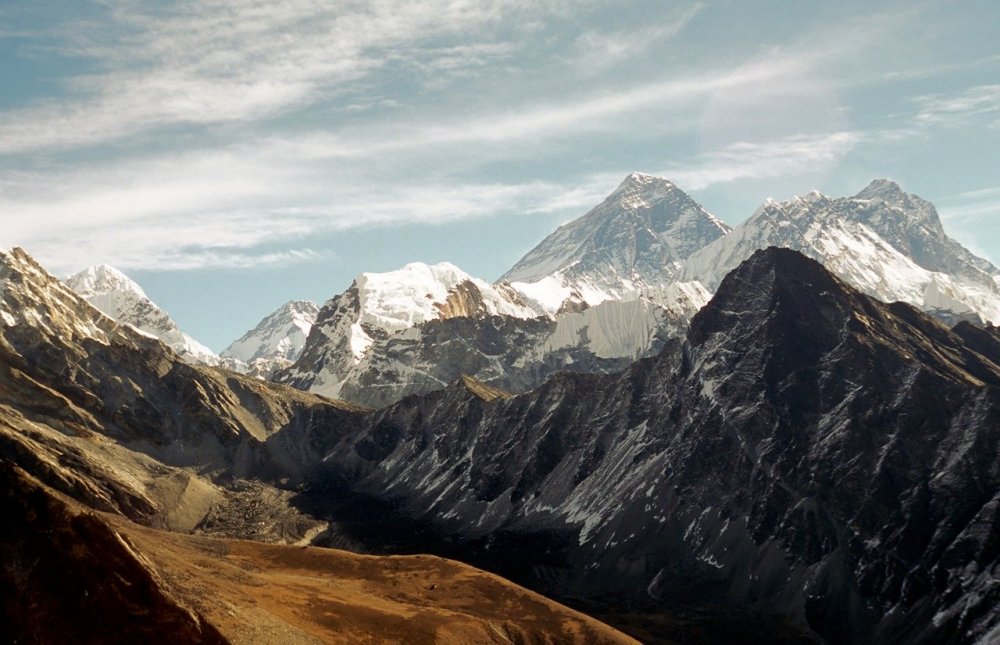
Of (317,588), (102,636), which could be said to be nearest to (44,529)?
(102,636)

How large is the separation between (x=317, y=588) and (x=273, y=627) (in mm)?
33283

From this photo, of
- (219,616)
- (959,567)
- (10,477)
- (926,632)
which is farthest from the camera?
(959,567)

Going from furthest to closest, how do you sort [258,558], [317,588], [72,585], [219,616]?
[258,558] < [317,588] < [219,616] < [72,585]

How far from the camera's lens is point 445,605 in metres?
153

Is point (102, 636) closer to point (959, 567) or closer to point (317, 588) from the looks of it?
point (317, 588)

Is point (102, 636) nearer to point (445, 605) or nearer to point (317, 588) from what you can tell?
point (317, 588)

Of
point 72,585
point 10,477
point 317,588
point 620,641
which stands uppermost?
point 10,477

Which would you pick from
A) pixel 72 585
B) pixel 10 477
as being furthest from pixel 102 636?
pixel 10 477

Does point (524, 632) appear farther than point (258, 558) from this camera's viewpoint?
No

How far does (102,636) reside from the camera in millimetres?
89625

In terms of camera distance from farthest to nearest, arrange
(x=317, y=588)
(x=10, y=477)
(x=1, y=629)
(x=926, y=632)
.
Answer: (x=926, y=632)
(x=317, y=588)
(x=10, y=477)
(x=1, y=629)

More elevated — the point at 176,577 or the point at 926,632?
the point at 176,577

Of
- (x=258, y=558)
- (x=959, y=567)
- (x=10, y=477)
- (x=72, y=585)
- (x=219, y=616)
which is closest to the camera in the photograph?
(x=72, y=585)

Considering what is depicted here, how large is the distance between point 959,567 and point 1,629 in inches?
7171
